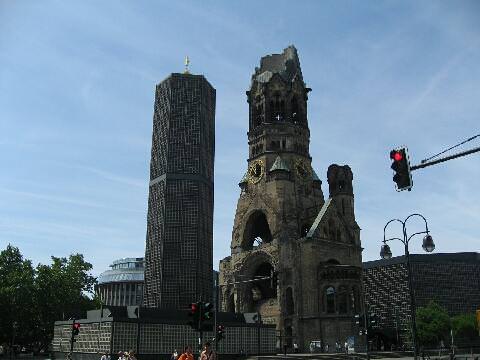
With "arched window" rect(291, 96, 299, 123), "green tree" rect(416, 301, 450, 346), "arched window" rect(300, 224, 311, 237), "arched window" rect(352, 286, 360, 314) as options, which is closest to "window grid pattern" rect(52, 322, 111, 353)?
"arched window" rect(352, 286, 360, 314)

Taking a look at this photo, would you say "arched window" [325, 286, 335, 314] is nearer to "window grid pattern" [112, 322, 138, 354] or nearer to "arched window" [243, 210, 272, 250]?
"arched window" [243, 210, 272, 250]

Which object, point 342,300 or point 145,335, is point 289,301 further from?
point 145,335

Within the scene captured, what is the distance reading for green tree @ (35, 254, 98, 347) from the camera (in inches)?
2832

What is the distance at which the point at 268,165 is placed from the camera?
85.4 m

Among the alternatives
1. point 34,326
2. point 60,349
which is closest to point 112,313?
point 60,349

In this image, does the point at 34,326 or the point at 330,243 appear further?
the point at 330,243

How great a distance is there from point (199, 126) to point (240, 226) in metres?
26.2

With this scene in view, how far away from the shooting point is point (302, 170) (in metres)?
86.5

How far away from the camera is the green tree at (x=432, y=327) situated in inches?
3792

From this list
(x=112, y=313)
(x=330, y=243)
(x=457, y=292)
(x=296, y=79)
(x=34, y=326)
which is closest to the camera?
(x=112, y=313)

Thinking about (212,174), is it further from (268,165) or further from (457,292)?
(457,292)

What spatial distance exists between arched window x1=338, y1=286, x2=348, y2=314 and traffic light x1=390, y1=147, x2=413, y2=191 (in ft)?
198

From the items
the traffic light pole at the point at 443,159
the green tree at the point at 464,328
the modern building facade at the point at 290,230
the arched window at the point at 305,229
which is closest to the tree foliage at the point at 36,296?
the modern building facade at the point at 290,230

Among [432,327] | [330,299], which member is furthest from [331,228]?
[432,327]
